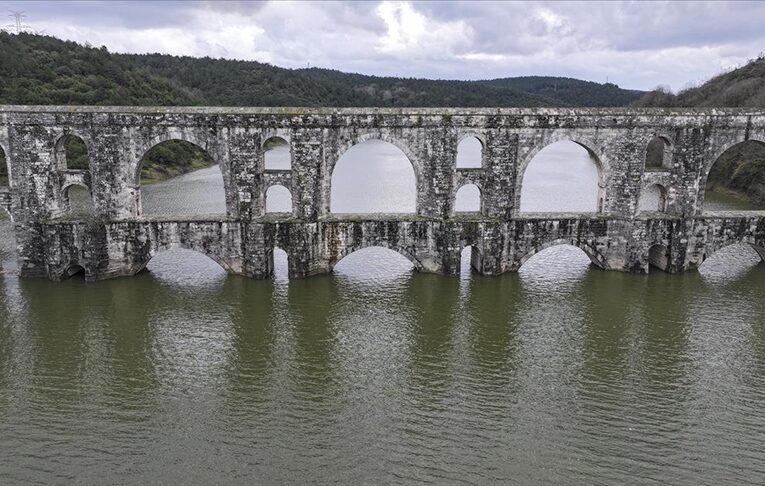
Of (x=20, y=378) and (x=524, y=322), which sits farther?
(x=524, y=322)

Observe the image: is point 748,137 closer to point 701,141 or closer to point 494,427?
point 701,141

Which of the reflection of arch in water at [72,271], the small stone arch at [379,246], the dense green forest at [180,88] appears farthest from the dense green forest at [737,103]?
the dense green forest at [180,88]

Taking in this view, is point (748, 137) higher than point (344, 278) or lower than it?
higher

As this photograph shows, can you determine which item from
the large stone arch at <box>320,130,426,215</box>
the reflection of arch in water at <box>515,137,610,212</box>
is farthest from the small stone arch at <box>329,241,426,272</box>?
the reflection of arch in water at <box>515,137,610,212</box>

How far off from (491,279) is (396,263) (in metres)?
3.77

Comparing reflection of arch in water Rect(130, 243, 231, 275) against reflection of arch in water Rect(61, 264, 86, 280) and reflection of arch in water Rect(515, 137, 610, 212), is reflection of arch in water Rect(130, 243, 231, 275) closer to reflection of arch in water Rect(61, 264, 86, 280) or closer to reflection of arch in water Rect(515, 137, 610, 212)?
reflection of arch in water Rect(61, 264, 86, 280)

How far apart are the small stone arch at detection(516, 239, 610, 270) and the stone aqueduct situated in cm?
6

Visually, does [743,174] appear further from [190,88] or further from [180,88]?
[190,88]

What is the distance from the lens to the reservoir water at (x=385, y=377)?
1068 centimetres

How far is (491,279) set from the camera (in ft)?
65.8

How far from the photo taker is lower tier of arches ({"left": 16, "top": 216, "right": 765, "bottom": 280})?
1934 cm

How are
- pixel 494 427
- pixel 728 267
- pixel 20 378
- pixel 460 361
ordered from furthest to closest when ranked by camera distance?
pixel 728 267
pixel 460 361
pixel 20 378
pixel 494 427

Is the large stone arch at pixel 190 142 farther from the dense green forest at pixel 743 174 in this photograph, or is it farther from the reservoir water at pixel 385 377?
the dense green forest at pixel 743 174

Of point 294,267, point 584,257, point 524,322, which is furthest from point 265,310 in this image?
point 584,257
